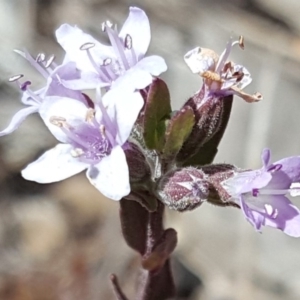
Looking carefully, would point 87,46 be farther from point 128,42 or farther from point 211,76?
point 211,76

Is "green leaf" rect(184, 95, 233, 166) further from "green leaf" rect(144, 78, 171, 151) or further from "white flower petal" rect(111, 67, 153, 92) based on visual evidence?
"white flower petal" rect(111, 67, 153, 92)

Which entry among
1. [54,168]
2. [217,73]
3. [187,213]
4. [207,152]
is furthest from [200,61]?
[187,213]

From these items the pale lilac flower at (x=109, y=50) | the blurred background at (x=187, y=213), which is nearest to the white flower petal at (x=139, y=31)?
the pale lilac flower at (x=109, y=50)

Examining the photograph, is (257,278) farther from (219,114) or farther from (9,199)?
(219,114)

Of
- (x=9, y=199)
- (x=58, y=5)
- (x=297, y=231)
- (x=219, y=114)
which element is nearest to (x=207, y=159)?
(x=219, y=114)

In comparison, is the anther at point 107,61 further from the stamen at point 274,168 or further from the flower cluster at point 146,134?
the stamen at point 274,168

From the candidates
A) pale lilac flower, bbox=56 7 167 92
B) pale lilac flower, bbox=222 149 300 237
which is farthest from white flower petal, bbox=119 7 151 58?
pale lilac flower, bbox=222 149 300 237

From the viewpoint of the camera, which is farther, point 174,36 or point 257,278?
point 174,36

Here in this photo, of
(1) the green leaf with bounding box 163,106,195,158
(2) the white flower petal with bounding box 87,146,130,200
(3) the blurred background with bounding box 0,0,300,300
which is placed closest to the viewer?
(2) the white flower petal with bounding box 87,146,130,200
